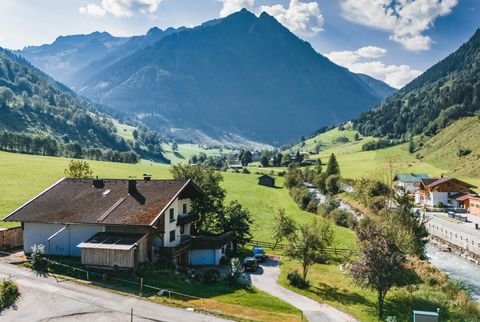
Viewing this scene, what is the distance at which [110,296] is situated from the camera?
3716cm

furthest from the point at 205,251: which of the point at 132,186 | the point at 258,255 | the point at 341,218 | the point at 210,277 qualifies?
the point at 341,218

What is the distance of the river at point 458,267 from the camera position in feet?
194

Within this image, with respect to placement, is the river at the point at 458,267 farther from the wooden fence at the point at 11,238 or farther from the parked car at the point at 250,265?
the wooden fence at the point at 11,238

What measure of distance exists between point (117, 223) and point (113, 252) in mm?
4070

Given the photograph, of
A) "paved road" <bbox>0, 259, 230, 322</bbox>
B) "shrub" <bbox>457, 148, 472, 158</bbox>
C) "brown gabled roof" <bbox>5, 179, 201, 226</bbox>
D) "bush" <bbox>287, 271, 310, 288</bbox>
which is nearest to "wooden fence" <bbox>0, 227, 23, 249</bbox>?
"brown gabled roof" <bbox>5, 179, 201, 226</bbox>

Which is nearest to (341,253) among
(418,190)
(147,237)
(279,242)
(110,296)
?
(279,242)

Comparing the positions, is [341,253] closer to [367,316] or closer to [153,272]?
[367,316]

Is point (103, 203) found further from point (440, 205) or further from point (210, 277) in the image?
point (440, 205)

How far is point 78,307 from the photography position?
113 feet

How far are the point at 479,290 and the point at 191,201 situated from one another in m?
37.7

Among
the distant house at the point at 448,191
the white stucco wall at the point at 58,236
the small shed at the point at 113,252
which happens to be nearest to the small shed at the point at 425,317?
the small shed at the point at 113,252

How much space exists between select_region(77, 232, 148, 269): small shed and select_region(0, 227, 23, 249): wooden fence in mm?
12326

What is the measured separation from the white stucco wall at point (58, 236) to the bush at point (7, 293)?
38.1 ft

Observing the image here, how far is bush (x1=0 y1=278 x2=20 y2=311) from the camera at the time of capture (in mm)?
34119
